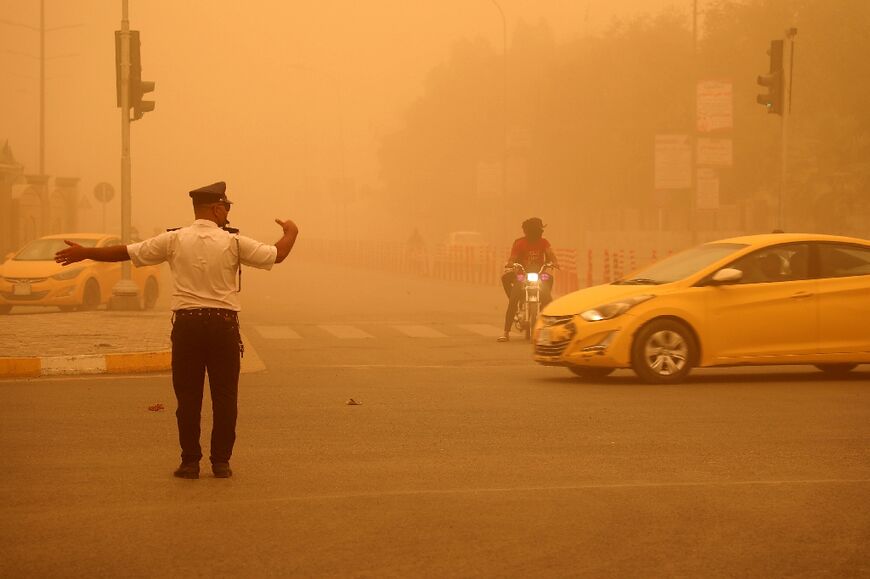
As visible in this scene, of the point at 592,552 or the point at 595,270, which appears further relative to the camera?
the point at 595,270

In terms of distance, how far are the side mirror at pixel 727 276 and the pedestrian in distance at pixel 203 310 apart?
6643 mm

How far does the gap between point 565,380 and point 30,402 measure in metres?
5.24

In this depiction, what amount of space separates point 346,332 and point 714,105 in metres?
12.7

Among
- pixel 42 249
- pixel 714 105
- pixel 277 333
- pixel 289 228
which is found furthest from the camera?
pixel 714 105

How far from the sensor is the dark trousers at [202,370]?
917 cm

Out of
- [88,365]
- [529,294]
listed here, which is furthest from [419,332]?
[88,365]

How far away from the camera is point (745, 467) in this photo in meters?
9.53

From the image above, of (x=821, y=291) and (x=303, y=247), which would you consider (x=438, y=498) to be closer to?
(x=821, y=291)

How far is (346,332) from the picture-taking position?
24.4 meters

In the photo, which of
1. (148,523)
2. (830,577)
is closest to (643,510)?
(830,577)

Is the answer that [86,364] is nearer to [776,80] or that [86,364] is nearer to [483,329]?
[483,329]

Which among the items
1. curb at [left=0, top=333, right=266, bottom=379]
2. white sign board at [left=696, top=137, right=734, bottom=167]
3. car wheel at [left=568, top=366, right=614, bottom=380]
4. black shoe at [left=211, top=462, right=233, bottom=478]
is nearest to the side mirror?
car wheel at [left=568, top=366, right=614, bottom=380]

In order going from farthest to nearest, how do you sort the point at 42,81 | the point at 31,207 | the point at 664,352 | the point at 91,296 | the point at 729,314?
the point at 42,81, the point at 31,207, the point at 91,296, the point at 729,314, the point at 664,352

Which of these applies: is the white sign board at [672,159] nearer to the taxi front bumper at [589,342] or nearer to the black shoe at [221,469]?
the taxi front bumper at [589,342]
